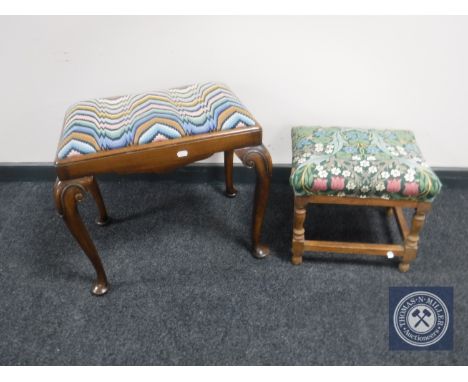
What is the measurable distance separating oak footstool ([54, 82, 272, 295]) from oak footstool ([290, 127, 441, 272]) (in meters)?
0.13

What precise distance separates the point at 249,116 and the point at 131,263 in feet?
2.25

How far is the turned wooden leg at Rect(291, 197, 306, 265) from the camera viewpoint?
1295 millimetres

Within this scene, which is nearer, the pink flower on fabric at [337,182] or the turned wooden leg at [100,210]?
the pink flower on fabric at [337,182]

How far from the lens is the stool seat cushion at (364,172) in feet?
3.89

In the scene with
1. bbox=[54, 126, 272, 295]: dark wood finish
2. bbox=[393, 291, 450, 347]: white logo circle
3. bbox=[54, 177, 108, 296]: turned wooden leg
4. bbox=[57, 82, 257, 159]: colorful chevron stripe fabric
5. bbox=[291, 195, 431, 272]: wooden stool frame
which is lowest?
bbox=[393, 291, 450, 347]: white logo circle

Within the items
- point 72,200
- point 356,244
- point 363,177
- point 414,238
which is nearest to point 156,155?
point 72,200

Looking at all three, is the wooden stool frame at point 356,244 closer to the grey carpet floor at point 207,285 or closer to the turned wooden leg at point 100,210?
the grey carpet floor at point 207,285

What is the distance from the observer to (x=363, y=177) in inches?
46.9

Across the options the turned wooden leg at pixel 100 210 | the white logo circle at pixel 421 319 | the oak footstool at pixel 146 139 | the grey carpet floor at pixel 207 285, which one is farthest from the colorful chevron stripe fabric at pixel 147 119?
the white logo circle at pixel 421 319

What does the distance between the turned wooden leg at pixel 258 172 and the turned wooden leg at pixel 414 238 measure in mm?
459

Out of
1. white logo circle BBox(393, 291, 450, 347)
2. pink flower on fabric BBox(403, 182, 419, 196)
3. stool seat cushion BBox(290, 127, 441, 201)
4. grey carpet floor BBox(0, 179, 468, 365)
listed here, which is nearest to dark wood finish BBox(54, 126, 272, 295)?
stool seat cushion BBox(290, 127, 441, 201)

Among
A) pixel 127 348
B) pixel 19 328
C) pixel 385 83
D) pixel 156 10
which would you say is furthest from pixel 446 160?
pixel 19 328

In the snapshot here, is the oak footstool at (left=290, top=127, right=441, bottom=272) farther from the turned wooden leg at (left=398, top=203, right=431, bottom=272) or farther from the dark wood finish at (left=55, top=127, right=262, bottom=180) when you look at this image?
the dark wood finish at (left=55, top=127, right=262, bottom=180)

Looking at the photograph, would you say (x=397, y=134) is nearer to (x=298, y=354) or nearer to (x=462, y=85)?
(x=462, y=85)
